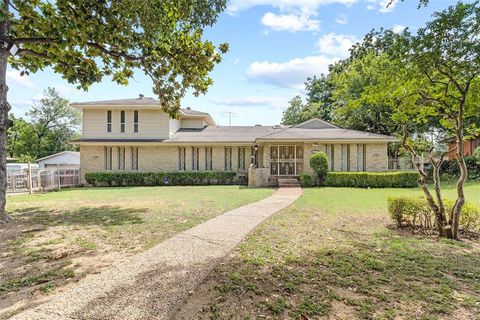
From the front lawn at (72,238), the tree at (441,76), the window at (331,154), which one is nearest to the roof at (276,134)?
the window at (331,154)

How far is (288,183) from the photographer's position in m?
18.3

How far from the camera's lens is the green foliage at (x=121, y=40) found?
719cm

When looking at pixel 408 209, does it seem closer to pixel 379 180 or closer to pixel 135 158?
pixel 379 180

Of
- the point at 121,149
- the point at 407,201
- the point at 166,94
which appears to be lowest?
the point at 407,201

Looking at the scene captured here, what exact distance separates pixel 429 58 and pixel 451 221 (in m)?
3.72

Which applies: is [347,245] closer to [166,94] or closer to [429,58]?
[429,58]

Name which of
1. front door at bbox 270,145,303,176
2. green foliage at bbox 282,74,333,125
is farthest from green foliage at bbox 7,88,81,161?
front door at bbox 270,145,303,176

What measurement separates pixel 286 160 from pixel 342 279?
1712 cm

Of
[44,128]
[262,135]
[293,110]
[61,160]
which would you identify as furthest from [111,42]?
[44,128]

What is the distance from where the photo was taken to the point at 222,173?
20422 millimetres

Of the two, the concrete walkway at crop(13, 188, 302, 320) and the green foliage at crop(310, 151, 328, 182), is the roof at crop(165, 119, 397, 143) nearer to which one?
the green foliage at crop(310, 151, 328, 182)

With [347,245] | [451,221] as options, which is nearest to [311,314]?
[347,245]

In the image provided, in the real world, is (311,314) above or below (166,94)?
below

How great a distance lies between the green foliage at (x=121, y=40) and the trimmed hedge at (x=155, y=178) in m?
9.91
